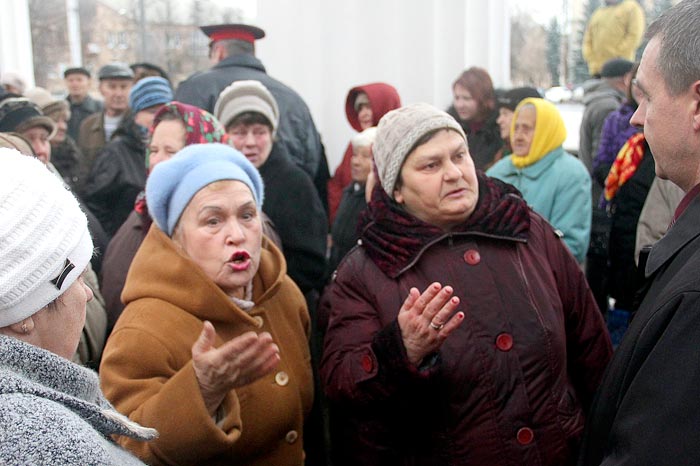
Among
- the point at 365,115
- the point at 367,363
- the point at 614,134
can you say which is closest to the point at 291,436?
the point at 367,363

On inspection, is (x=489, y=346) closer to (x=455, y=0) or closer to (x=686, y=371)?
(x=686, y=371)

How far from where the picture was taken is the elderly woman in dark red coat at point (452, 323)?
227cm

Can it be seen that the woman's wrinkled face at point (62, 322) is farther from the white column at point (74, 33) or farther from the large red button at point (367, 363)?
the white column at point (74, 33)

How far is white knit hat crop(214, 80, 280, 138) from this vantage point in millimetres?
3912

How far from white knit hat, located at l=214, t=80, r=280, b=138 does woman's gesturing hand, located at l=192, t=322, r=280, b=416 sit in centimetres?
212

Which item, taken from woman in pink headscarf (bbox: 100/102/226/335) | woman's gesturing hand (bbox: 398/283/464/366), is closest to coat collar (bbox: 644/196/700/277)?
woman's gesturing hand (bbox: 398/283/464/366)

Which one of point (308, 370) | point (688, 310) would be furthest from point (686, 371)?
point (308, 370)

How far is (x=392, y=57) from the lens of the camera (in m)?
5.74

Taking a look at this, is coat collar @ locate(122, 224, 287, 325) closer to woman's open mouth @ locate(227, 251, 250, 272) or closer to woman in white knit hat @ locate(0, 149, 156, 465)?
woman's open mouth @ locate(227, 251, 250, 272)

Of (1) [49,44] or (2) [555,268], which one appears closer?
(2) [555,268]

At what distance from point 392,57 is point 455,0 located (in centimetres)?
63

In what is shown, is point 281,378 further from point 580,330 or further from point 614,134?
point 614,134

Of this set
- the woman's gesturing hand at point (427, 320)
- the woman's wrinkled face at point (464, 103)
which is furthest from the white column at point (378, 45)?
the woman's gesturing hand at point (427, 320)

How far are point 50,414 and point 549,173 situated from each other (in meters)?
3.69
